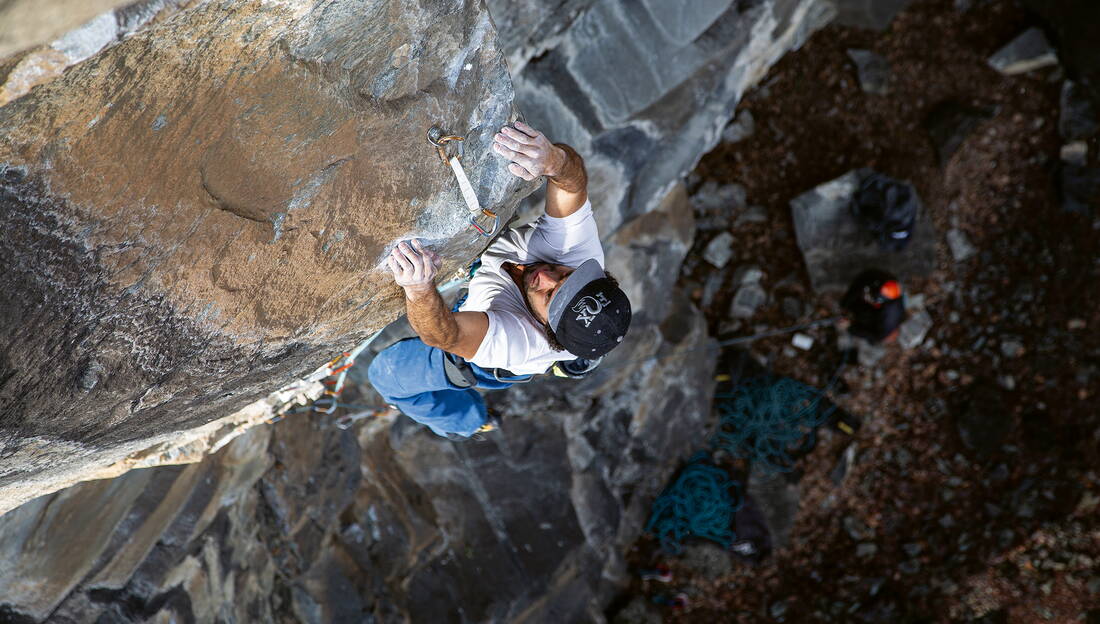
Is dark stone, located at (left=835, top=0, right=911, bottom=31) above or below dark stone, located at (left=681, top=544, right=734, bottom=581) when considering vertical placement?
above

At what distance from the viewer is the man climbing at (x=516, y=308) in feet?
7.26

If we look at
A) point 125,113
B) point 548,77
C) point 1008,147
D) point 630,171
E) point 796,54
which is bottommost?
point 1008,147

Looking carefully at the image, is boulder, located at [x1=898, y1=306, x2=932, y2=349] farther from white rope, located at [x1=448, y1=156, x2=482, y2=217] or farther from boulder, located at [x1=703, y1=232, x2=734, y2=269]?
white rope, located at [x1=448, y1=156, x2=482, y2=217]

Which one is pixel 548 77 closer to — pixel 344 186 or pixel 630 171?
pixel 630 171

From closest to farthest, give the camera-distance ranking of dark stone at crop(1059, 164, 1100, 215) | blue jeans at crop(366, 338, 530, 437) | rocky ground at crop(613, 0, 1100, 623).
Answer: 1. blue jeans at crop(366, 338, 530, 437)
2. dark stone at crop(1059, 164, 1100, 215)
3. rocky ground at crop(613, 0, 1100, 623)

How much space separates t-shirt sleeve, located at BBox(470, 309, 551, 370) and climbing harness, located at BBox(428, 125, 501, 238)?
1.20 ft

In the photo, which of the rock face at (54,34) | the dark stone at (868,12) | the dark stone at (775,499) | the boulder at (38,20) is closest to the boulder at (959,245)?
the dark stone at (868,12)

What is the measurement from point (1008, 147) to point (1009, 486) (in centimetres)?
278

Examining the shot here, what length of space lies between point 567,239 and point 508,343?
484 mm

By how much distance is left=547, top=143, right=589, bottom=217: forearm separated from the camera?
7.59 feet

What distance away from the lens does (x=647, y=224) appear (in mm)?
4547

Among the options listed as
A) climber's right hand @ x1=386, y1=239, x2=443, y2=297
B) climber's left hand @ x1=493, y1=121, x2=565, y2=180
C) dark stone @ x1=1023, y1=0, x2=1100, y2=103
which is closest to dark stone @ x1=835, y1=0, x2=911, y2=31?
dark stone @ x1=1023, y1=0, x2=1100, y2=103

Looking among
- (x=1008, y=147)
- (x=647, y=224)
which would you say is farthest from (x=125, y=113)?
(x=1008, y=147)

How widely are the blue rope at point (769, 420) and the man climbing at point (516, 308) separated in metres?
3.01
